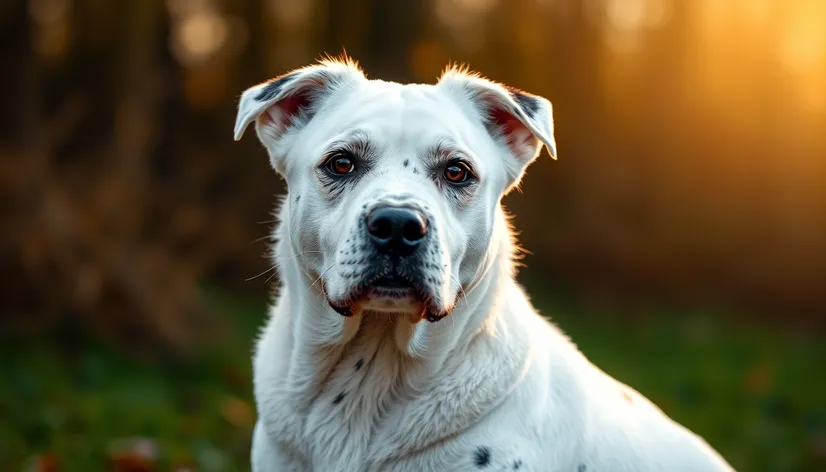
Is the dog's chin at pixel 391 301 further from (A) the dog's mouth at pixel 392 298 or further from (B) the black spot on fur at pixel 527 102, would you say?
(B) the black spot on fur at pixel 527 102

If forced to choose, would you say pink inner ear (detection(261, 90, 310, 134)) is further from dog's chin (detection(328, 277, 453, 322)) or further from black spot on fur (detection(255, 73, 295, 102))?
dog's chin (detection(328, 277, 453, 322))

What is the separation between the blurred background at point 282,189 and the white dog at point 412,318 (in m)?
1.12

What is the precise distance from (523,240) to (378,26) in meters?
5.00

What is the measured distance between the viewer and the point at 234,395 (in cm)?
856

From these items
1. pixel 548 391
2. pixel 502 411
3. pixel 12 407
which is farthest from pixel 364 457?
pixel 12 407

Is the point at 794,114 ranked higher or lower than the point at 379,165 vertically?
lower

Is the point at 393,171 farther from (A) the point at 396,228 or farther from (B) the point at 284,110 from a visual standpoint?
(B) the point at 284,110

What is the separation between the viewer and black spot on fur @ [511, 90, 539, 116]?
14.0 ft

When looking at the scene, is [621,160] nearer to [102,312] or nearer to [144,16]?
[144,16]

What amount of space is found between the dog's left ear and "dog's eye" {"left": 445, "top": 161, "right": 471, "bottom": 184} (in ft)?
1.33

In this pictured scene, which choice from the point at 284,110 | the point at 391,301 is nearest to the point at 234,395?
the point at 284,110

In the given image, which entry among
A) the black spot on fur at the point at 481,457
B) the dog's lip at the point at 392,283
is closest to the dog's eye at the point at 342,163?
the dog's lip at the point at 392,283

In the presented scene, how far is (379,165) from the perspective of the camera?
3.93m

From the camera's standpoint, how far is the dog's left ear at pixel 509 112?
4.24 metres
